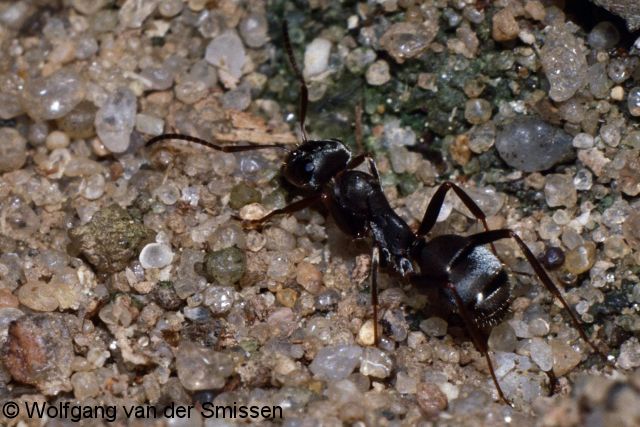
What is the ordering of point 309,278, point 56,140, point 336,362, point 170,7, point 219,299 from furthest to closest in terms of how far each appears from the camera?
point 170,7 → point 56,140 → point 309,278 → point 219,299 → point 336,362

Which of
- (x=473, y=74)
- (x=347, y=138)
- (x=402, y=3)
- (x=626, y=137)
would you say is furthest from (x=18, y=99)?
(x=626, y=137)

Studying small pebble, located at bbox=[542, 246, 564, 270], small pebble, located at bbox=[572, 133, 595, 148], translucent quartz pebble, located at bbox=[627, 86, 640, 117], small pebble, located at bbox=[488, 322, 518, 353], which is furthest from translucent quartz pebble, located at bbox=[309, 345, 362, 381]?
translucent quartz pebble, located at bbox=[627, 86, 640, 117]

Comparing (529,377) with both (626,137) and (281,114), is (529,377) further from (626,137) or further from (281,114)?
(281,114)

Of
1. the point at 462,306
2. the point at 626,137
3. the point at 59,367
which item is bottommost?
the point at 59,367

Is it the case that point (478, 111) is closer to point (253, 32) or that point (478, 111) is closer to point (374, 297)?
point (374, 297)

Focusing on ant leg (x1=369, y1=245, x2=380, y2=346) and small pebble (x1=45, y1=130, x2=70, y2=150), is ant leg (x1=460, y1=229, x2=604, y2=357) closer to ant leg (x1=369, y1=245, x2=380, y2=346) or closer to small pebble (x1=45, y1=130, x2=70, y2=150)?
ant leg (x1=369, y1=245, x2=380, y2=346)

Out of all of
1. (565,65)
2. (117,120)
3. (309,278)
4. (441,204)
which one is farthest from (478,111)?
(117,120)
